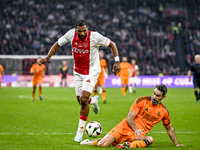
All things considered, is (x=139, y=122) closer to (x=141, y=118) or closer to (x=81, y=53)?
(x=141, y=118)

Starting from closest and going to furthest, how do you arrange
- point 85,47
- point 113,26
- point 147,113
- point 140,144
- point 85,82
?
1. point 140,144
2. point 147,113
3. point 85,47
4. point 85,82
5. point 113,26

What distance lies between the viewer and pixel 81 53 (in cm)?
612

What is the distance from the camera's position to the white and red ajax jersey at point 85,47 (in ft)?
19.8

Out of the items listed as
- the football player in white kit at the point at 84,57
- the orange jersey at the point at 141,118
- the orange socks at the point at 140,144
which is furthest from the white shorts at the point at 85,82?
the orange socks at the point at 140,144

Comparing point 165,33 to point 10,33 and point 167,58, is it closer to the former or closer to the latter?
→ point 167,58

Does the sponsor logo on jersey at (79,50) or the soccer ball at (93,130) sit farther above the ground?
the sponsor logo on jersey at (79,50)

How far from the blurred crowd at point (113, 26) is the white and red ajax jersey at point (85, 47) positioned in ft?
77.2

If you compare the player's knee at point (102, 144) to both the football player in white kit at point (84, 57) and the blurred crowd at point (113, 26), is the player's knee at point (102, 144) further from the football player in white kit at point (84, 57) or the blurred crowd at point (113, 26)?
the blurred crowd at point (113, 26)

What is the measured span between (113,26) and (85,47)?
29.3 m

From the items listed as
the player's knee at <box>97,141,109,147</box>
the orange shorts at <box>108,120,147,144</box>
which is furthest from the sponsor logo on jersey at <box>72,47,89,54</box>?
the player's knee at <box>97,141,109,147</box>

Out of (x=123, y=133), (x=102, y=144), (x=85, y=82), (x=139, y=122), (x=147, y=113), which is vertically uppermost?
(x=85, y=82)

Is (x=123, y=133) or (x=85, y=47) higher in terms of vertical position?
(x=85, y=47)

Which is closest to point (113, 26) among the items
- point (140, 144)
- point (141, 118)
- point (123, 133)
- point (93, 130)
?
point (93, 130)

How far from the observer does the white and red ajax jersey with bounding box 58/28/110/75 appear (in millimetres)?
6047
